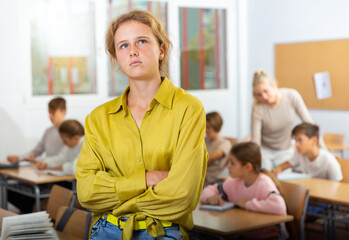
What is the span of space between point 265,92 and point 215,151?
80 cm

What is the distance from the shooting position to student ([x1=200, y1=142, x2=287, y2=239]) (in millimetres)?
3754

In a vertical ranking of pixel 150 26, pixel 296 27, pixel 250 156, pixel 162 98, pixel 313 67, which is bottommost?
pixel 250 156

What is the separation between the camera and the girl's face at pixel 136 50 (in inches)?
76.2

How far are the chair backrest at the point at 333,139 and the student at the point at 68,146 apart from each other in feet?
11.9

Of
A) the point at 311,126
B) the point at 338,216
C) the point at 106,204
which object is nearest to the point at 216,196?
the point at 338,216

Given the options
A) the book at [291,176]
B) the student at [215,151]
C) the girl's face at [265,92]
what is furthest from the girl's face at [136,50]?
the girl's face at [265,92]

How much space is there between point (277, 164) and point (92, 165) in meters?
3.69

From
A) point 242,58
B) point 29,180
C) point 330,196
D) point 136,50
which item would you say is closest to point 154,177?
point 136,50

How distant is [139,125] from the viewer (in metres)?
1.99

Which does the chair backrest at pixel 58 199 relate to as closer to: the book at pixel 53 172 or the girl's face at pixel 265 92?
the book at pixel 53 172

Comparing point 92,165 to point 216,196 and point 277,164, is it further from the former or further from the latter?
point 277,164

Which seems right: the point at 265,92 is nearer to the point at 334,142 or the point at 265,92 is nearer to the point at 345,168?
the point at 345,168

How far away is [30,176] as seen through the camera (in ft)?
16.8

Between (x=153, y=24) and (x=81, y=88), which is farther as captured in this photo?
(x=81, y=88)
